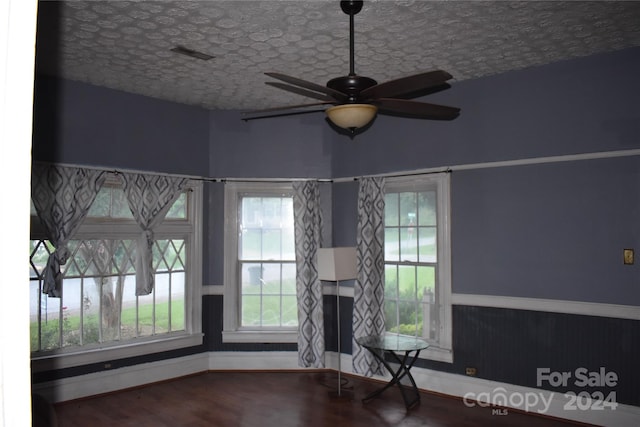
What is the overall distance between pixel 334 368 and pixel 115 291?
281 centimetres

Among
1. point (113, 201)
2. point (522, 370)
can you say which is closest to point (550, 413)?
point (522, 370)

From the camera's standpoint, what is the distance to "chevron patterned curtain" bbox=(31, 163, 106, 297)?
15.8ft

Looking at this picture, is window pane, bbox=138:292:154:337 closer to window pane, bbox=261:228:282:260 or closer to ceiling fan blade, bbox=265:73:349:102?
window pane, bbox=261:228:282:260

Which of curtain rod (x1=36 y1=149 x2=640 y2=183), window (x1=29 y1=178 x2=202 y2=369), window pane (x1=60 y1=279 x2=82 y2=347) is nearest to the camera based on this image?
curtain rod (x1=36 y1=149 x2=640 y2=183)

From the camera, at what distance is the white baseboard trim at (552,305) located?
13.8 feet

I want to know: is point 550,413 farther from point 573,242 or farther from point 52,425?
point 52,425

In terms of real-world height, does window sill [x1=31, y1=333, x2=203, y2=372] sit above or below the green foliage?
below

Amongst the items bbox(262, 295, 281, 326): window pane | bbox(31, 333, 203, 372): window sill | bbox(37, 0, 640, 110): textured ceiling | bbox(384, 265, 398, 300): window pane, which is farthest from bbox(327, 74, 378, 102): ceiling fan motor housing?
bbox(31, 333, 203, 372): window sill

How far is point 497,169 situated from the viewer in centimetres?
496

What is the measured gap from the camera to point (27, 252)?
505mm

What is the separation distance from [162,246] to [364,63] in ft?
10.7

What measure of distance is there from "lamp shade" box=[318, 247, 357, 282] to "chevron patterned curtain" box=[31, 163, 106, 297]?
260cm

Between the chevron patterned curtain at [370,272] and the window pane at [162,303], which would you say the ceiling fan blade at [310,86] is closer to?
the chevron patterned curtain at [370,272]

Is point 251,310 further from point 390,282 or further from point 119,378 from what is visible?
point 390,282
